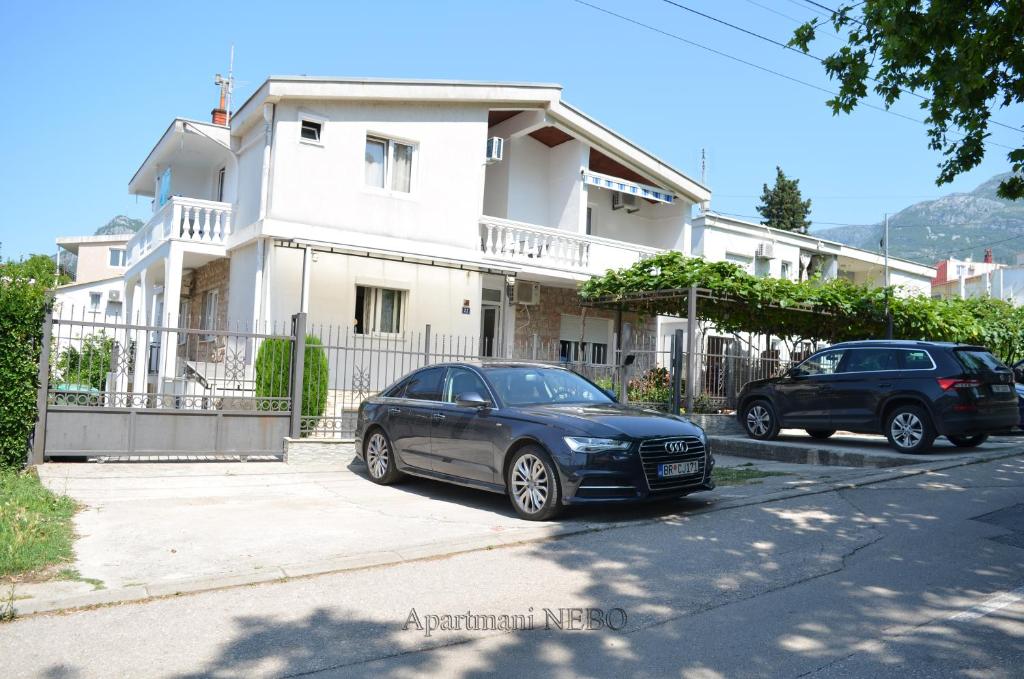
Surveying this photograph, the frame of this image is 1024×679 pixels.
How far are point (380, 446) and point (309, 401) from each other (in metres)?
2.73

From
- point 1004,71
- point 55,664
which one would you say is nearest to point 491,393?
point 55,664

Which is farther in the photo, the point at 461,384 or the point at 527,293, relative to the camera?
the point at 527,293

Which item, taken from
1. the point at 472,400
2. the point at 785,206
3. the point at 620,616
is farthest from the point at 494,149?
the point at 785,206

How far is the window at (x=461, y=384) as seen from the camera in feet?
29.2

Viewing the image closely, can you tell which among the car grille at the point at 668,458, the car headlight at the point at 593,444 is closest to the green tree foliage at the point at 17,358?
the car headlight at the point at 593,444

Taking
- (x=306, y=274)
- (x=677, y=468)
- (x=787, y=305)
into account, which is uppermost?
(x=306, y=274)

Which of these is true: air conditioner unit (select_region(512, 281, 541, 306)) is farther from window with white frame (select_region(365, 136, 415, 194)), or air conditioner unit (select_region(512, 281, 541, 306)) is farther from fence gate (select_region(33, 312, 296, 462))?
fence gate (select_region(33, 312, 296, 462))

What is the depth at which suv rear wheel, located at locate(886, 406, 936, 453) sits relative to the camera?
12.1m

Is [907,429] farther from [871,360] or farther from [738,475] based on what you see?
→ [738,475]

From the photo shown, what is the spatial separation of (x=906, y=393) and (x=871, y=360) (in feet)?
2.84

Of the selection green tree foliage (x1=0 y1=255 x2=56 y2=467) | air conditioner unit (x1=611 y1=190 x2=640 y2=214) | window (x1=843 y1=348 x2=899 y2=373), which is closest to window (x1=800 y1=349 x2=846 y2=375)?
window (x1=843 y1=348 x2=899 y2=373)

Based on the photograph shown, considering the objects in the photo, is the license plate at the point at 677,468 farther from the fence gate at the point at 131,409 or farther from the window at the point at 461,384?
the fence gate at the point at 131,409

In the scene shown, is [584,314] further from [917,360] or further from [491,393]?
[491,393]

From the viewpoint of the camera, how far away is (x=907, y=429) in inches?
486
